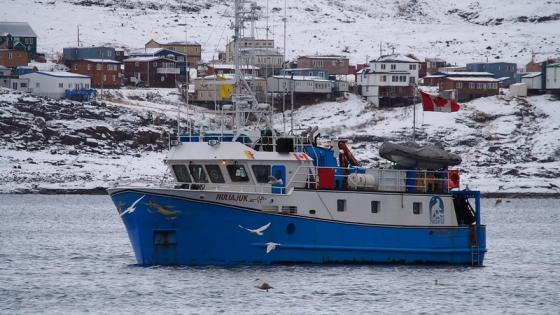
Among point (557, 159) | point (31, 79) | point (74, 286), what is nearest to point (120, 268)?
point (74, 286)

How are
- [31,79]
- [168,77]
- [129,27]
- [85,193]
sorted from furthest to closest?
[129,27] → [168,77] → [31,79] → [85,193]

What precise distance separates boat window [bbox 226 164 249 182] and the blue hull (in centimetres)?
174

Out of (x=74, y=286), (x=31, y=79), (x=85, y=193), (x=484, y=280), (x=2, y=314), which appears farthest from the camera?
(x=31, y=79)

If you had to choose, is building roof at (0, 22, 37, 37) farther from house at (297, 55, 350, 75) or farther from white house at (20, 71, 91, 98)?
house at (297, 55, 350, 75)

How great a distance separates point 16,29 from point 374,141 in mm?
57743

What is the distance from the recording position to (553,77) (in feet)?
473

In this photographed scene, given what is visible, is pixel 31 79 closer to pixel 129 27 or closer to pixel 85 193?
pixel 85 193

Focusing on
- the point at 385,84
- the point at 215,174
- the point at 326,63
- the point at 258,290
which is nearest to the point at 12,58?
the point at 326,63

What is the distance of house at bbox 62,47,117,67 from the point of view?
517 ft

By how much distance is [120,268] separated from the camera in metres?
51.7

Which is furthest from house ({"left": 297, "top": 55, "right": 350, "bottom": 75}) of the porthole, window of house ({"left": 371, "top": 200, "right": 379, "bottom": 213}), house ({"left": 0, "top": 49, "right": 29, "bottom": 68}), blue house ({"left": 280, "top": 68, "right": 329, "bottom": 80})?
the porthole

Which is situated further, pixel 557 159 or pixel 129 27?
pixel 129 27

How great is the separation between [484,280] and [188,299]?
12426 millimetres

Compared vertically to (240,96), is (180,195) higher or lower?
lower
